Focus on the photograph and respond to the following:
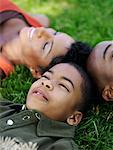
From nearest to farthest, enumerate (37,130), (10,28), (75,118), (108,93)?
1. (37,130)
2. (75,118)
3. (108,93)
4. (10,28)

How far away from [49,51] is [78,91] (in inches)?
19.7

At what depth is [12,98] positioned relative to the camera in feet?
9.54

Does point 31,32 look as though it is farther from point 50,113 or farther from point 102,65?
point 50,113

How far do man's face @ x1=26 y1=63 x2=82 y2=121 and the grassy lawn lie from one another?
0.18 meters

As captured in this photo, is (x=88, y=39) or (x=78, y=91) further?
(x=88, y=39)

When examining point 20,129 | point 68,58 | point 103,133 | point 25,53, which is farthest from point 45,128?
point 25,53

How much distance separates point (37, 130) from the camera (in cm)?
246

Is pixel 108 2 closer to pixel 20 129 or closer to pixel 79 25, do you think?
pixel 79 25

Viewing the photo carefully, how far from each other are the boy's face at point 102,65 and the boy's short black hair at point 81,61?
72mm

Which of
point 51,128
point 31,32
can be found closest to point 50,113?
point 51,128

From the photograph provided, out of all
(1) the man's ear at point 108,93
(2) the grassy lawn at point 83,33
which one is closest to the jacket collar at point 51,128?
(2) the grassy lawn at point 83,33

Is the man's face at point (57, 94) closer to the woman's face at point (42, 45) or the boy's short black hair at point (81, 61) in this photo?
the boy's short black hair at point (81, 61)

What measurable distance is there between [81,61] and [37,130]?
625 mm

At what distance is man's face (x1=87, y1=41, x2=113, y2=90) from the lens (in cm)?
276
